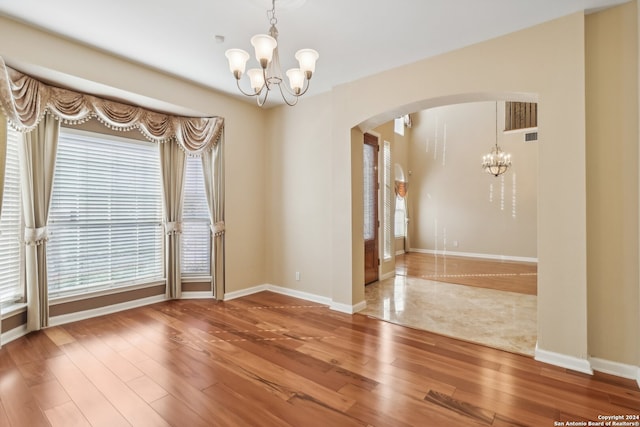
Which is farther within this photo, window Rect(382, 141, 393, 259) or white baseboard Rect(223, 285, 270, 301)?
window Rect(382, 141, 393, 259)

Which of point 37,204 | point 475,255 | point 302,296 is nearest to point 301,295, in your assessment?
point 302,296

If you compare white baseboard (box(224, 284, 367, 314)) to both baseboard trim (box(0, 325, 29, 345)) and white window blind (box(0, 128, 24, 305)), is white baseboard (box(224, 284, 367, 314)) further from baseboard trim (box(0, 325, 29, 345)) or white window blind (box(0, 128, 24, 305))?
white window blind (box(0, 128, 24, 305))

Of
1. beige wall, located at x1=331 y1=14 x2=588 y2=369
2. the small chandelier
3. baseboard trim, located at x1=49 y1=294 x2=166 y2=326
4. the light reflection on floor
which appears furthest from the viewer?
the small chandelier

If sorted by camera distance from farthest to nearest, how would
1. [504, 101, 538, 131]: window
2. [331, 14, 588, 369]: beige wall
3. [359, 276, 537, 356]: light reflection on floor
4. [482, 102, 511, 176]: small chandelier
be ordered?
[504, 101, 538, 131]: window → [482, 102, 511, 176]: small chandelier → [359, 276, 537, 356]: light reflection on floor → [331, 14, 588, 369]: beige wall

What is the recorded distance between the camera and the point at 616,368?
239 centimetres

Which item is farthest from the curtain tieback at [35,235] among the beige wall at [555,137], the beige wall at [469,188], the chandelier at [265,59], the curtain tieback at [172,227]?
the beige wall at [469,188]

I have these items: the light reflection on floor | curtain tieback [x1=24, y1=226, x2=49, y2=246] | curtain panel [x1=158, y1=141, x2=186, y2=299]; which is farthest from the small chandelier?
curtain tieback [x1=24, y1=226, x2=49, y2=246]

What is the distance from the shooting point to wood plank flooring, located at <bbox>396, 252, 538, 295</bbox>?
5.35m

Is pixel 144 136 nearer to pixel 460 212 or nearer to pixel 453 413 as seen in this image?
pixel 453 413

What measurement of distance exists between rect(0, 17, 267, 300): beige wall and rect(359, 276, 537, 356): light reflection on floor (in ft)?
6.68

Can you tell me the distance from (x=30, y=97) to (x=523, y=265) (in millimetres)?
9170

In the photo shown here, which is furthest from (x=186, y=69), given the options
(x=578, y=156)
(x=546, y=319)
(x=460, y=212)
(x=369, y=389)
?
(x=460, y=212)

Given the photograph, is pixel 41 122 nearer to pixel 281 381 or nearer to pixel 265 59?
pixel 265 59

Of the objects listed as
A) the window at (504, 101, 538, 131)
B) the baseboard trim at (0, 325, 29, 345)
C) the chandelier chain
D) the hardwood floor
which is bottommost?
the hardwood floor
